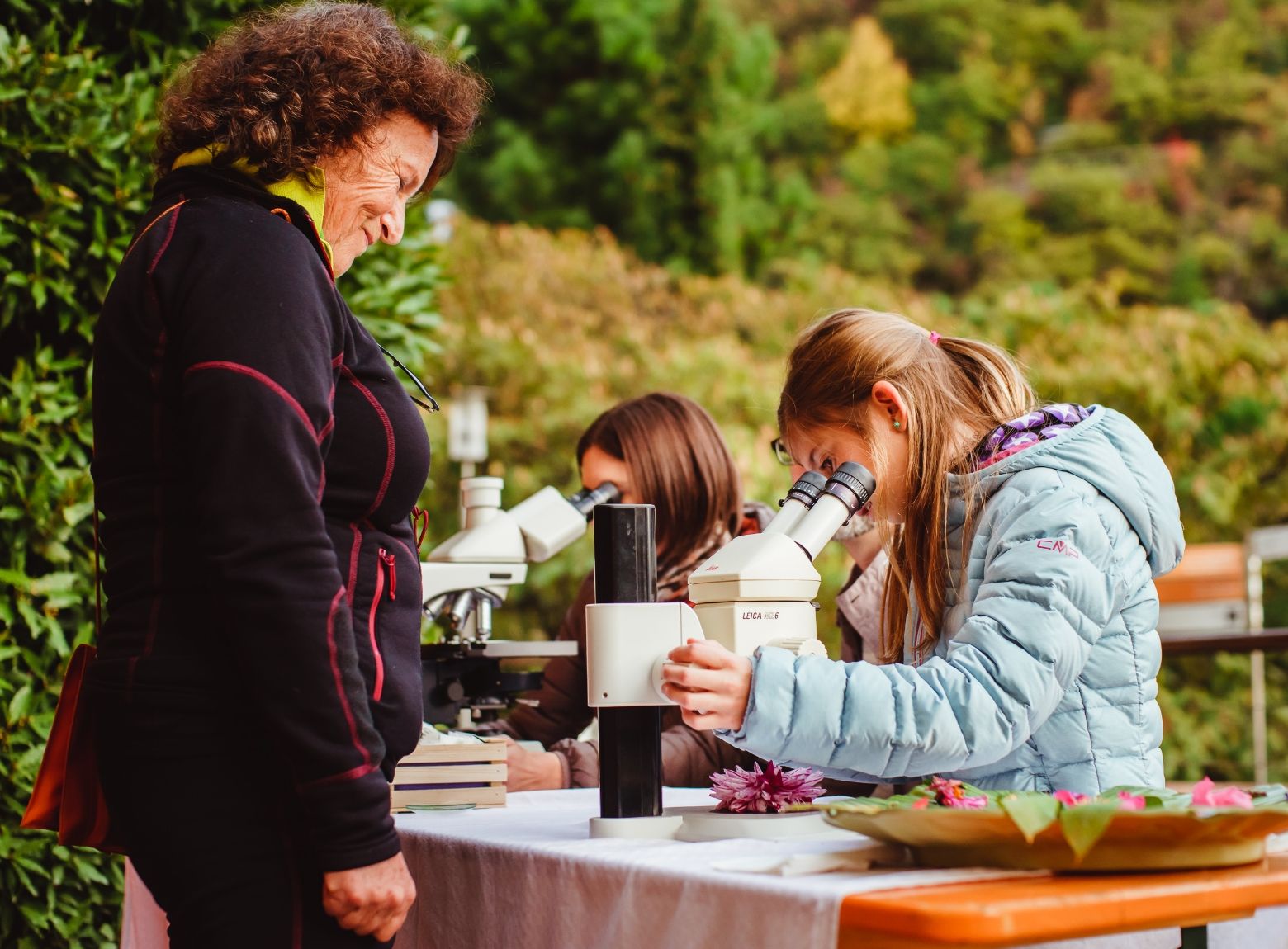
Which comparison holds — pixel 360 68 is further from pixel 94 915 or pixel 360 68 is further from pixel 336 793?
pixel 94 915

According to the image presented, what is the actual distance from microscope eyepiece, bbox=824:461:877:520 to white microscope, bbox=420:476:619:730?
93cm

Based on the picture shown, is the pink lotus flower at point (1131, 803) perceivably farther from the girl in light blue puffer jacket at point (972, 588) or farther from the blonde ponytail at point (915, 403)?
the blonde ponytail at point (915, 403)

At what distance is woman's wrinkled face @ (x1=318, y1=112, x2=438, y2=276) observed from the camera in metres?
1.47

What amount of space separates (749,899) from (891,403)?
31.5 inches

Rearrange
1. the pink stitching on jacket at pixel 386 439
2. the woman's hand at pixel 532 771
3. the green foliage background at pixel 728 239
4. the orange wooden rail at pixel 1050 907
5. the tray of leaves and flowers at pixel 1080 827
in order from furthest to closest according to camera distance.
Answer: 1. the green foliage background at pixel 728 239
2. the woman's hand at pixel 532 771
3. the pink stitching on jacket at pixel 386 439
4. the tray of leaves and flowers at pixel 1080 827
5. the orange wooden rail at pixel 1050 907

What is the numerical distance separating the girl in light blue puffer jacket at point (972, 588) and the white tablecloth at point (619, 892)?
0.46ft

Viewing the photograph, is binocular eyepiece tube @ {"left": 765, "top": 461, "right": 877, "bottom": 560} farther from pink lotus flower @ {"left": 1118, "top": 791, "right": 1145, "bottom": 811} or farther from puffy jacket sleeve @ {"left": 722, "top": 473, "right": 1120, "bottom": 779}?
pink lotus flower @ {"left": 1118, "top": 791, "right": 1145, "bottom": 811}

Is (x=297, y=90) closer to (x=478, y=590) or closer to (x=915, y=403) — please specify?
(x=915, y=403)

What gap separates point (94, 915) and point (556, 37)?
7.52 m

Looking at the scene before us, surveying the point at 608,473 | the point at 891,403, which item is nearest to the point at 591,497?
the point at 608,473

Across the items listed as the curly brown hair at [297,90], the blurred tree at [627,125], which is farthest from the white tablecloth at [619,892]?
the blurred tree at [627,125]

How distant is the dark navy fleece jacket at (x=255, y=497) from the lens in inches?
46.8

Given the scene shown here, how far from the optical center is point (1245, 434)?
702cm

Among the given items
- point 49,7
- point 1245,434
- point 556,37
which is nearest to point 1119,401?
point 1245,434
